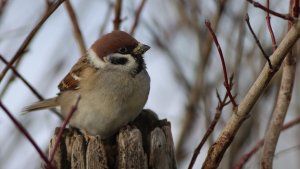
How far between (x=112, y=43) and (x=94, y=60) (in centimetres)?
21

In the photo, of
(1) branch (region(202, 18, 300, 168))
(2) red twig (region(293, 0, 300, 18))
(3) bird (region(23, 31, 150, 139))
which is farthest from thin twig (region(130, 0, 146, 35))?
(2) red twig (region(293, 0, 300, 18))

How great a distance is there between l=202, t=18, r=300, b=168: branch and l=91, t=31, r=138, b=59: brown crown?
1.26 metres

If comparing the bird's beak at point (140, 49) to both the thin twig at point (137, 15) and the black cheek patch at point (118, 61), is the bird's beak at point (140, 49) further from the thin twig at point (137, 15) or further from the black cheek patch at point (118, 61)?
the thin twig at point (137, 15)

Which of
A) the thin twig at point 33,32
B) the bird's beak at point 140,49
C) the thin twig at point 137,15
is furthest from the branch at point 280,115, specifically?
the thin twig at point 137,15

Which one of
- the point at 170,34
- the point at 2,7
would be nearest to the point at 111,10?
the point at 170,34

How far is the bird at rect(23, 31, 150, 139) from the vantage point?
359 cm

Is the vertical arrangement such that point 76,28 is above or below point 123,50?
above

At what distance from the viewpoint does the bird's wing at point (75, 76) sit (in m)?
3.92

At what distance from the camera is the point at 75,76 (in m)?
3.97

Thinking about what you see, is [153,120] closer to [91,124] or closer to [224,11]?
[91,124]

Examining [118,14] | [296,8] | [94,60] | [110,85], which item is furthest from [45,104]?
[296,8]

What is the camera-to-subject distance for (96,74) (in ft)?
12.5

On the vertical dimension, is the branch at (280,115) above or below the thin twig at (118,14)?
below

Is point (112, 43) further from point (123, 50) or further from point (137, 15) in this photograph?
point (137, 15)
